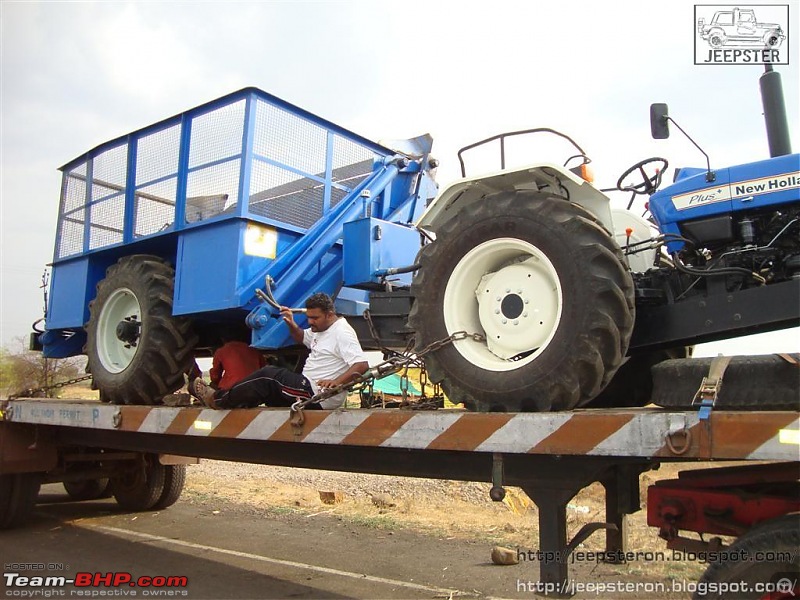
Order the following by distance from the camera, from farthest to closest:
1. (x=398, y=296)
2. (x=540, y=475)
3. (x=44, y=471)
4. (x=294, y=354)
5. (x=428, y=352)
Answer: (x=44, y=471), (x=294, y=354), (x=398, y=296), (x=428, y=352), (x=540, y=475)

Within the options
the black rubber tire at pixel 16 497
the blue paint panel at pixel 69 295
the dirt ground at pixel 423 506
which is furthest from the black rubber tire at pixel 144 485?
the blue paint panel at pixel 69 295

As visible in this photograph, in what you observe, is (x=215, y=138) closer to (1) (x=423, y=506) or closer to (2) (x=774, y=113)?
(2) (x=774, y=113)

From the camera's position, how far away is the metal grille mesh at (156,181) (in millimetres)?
5730

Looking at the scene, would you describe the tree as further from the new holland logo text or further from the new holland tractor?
the new holland logo text

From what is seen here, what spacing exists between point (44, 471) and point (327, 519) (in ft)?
10.1

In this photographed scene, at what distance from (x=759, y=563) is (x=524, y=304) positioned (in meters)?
1.56

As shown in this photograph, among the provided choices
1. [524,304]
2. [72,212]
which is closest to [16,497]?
[72,212]

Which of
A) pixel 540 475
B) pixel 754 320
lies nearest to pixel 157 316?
pixel 540 475

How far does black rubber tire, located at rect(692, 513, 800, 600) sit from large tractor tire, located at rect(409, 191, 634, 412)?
0.87 metres

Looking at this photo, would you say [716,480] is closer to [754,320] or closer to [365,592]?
[754,320]

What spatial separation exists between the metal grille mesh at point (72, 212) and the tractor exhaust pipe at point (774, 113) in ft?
19.3

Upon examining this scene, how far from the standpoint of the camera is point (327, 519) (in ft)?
26.1

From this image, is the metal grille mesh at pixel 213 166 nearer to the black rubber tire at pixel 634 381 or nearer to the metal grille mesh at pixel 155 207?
the metal grille mesh at pixel 155 207

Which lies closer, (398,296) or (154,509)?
(398,296)
